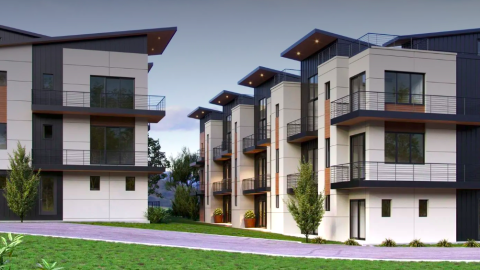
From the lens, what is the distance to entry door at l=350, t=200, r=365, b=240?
1282 inches

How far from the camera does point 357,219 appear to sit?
33.1m

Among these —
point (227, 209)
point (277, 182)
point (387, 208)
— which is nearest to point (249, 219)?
point (277, 182)

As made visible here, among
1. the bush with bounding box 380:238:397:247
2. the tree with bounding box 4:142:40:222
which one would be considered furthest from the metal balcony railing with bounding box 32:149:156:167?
the bush with bounding box 380:238:397:247

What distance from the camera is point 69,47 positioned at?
36.8 metres

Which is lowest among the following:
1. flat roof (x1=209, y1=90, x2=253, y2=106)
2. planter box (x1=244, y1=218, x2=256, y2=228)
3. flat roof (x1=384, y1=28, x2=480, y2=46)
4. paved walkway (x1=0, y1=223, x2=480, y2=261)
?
planter box (x1=244, y1=218, x2=256, y2=228)

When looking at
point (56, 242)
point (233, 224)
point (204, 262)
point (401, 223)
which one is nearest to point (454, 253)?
point (401, 223)

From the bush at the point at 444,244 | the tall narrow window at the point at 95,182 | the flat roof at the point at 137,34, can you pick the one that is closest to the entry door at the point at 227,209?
the flat roof at the point at 137,34

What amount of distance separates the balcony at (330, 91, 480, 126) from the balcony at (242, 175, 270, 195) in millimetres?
12510

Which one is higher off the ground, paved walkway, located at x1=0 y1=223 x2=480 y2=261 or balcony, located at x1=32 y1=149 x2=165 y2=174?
balcony, located at x1=32 y1=149 x2=165 y2=174

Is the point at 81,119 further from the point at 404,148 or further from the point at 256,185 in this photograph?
the point at 404,148

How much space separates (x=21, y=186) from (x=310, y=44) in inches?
730

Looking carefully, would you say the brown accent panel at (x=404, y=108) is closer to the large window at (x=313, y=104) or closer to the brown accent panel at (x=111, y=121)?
the large window at (x=313, y=104)

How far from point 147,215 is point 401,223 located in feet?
48.4

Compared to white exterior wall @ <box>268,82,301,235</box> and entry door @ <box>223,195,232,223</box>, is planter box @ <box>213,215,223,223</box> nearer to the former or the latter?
entry door @ <box>223,195,232,223</box>
